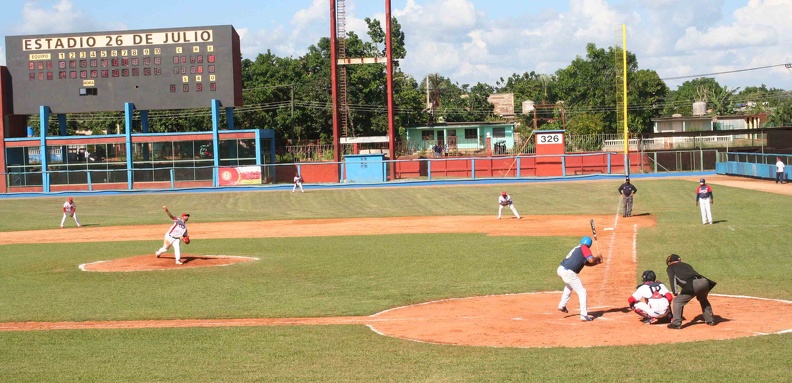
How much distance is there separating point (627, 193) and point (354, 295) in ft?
64.9

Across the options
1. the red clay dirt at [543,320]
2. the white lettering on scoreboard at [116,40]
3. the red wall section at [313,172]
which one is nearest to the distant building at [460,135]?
the red wall section at [313,172]

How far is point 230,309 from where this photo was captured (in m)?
20.4

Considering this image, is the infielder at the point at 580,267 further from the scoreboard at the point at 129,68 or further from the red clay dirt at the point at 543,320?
the scoreboard at the point at 129,68

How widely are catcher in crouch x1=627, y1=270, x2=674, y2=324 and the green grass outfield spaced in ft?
7.27

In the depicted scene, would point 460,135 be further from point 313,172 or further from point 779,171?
point 779,171

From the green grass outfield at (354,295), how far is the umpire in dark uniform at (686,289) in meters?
1.60

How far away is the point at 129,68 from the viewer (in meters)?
64.0

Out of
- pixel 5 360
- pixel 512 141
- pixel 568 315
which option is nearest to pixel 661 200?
pixel 568 315

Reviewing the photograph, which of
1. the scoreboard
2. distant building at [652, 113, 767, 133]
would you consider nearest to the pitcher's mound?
the scoreboard

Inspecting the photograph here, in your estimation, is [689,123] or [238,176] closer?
[238,176]

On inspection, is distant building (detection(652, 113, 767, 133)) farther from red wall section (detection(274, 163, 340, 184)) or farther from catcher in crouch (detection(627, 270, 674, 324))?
catcher in crouch (detection(627, 270, 674, 324))

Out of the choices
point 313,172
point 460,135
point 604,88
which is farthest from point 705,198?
point 604,88

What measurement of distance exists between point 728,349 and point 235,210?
136 ft

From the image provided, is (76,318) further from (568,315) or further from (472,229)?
(472,229)
